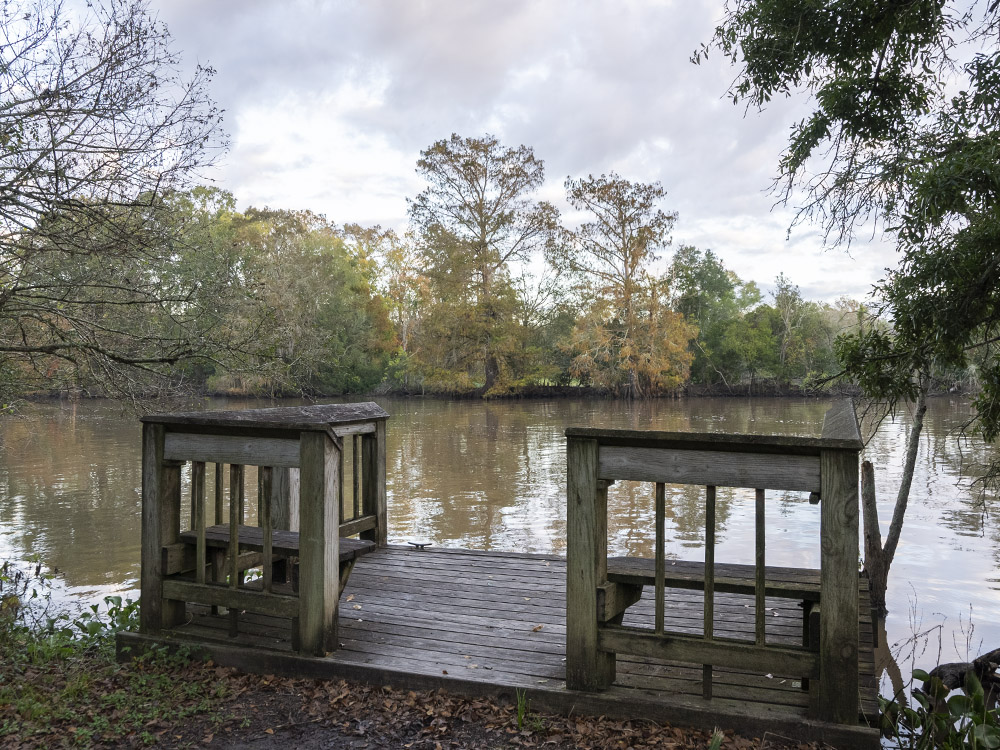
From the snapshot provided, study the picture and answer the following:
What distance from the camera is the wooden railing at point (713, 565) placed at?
10.9 feet

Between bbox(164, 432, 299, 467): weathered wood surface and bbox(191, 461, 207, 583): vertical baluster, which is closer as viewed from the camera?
bbox(164, 432, 299, 467): weathered wood surface

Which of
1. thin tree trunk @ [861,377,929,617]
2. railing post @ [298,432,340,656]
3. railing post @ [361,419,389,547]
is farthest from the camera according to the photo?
thin tree trunk @ [861,377,929,617]

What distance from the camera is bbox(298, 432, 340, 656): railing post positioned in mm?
4141

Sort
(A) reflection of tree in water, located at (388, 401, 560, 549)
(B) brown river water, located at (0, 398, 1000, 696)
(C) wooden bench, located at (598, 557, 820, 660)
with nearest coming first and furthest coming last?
1. (C) wooden bench, located at (598, 557, 820, 660)
2. (B) brown river water, located at (0, 398, 1000, 696)
3. (A) reflection of tree in water, located at (388, 401, 560, 549)

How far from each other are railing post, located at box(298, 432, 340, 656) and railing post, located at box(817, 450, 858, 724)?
99.9 inches

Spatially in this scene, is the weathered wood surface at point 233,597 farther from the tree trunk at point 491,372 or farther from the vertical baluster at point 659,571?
the tree trunk at point 491,372

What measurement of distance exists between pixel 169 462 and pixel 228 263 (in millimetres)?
4529

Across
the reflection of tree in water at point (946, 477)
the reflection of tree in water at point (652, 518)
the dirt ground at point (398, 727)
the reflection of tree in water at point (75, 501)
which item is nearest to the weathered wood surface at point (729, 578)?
the dirt ground at point (398, 727)

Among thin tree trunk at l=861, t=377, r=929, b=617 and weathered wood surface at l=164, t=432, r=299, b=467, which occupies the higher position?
weathered wood surface at l=164, t=432, r=299, b=467

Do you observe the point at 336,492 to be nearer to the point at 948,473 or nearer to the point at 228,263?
the point at 228,263

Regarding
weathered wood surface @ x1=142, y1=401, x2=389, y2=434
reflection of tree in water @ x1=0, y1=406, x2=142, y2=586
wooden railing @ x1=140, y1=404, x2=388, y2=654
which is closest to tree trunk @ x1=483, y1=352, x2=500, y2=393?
reflection of tree in water @ x1=0, y1=406, x2=142, y2=586

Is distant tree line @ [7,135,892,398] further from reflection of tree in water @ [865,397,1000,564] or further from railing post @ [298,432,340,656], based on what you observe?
railing post @ [298,432,340,656]

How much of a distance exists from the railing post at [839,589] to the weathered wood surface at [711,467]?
0.29 feet

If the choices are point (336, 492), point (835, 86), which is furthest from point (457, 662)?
point (835, 86)
